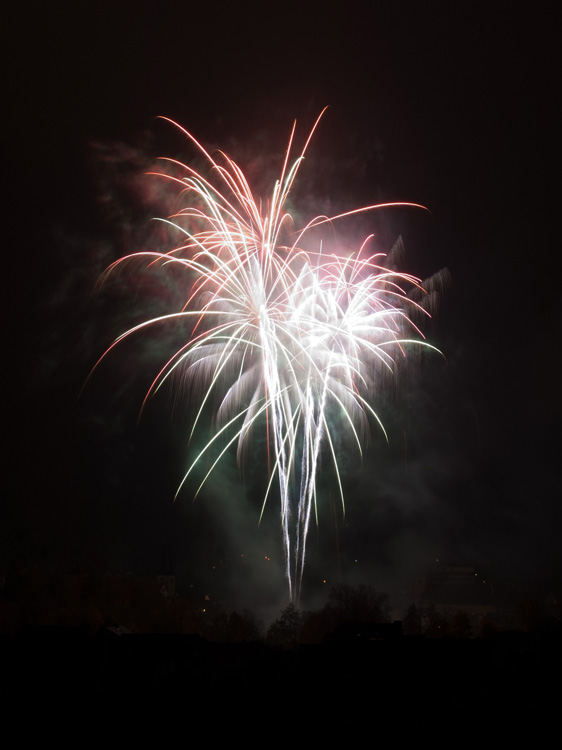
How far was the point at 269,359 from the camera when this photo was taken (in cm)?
2273

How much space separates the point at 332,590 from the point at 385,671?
31.3m

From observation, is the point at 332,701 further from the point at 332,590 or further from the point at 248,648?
the point at 332,590

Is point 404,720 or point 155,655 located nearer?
point 404,720

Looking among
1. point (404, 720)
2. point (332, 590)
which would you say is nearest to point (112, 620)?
point (332, 590)

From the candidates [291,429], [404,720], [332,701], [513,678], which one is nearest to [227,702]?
[332,701]

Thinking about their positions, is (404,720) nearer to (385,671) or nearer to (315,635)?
(385,671)

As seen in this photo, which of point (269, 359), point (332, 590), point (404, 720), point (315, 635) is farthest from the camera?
point (332, 590)

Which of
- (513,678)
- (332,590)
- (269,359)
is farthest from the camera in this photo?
(332,590)

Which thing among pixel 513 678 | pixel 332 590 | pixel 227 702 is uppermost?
pixel 332 590

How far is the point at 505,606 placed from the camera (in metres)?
58.1

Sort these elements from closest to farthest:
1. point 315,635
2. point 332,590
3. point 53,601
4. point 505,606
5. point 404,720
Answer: point 404,720 → point 315,635 → point 53,601 → point 332,590 → point 505,606

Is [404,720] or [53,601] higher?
[53,601]

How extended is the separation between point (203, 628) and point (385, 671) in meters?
24.9

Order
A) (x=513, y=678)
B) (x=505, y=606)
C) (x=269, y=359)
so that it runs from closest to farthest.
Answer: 1. (x=513, y=678)
2. (x=269, y=359)
3. (x=505, y=606)
